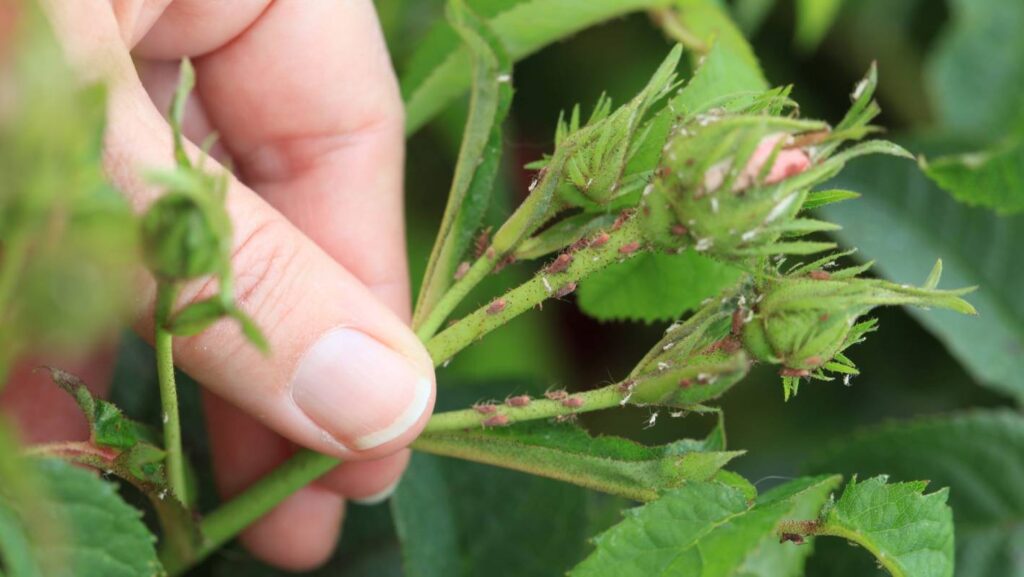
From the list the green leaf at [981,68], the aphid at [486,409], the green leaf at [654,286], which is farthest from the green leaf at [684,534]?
the green leaf at [981,68]

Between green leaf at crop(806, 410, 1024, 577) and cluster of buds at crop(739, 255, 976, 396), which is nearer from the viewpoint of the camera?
cluster of buds at crop(739, 255, 976, 396)

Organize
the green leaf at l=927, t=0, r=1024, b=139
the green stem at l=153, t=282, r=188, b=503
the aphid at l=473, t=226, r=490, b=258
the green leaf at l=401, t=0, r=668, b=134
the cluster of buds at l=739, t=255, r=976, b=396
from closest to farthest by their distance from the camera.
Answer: the green stem at l=153, t=282, r=188, b=503 → the cluster of buds at l=739, t=255, r=976, b=396 → the aphid at l=473, t=226, r=490, b=258 → the green leaf at l=401, t=0, r=668, b=134 → the green leaf at l=927, t=0, r=1024, b=139

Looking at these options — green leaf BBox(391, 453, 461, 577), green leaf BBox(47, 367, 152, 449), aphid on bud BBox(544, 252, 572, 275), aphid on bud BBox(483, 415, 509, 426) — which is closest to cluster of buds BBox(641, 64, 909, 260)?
aphid on bud BBox(544, 252, 572, 275)

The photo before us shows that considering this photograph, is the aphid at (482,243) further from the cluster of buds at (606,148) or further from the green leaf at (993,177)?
the green leaf at (993,177)

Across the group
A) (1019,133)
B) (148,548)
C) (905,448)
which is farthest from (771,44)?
(148,548)

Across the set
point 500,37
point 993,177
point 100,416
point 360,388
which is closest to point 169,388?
point 100,416

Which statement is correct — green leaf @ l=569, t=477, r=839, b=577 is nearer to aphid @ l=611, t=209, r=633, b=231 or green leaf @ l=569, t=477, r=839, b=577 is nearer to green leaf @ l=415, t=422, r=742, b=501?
green leaf @ l=415, t=422, r=742, b=501
